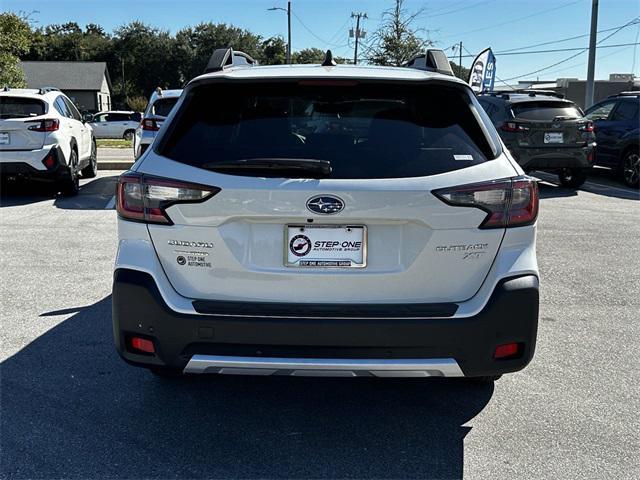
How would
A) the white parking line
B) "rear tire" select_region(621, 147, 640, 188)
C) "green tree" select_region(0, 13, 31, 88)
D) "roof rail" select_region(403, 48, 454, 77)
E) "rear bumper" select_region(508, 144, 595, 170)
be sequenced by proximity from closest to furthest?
"roof rail" select_region(403, 48, 454, 77)
the white parking line
"rear bumper" select_region(508, 144, 595, 170)
"rear tire" select_region(621, 147, 640, 188)
"green tree" select_region(0, 13, 31, 88)

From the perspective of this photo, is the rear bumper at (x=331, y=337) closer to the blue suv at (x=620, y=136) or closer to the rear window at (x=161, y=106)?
the rear window at (x=161, y=106)

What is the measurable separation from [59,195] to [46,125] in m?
1.34

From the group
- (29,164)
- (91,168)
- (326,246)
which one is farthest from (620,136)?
(326,246)

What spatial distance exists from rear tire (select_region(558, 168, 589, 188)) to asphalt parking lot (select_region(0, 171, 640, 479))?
812cm

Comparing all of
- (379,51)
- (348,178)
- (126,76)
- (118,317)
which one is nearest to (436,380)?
(348,178)

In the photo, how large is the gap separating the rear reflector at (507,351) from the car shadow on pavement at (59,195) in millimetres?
8322

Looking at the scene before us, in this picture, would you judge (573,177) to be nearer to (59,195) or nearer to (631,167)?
(631,167)

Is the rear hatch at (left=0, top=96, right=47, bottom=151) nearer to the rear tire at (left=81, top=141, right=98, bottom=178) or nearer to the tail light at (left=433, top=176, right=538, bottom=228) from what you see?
the rear tire at (left=81, top=141, right=98, bottom=178)

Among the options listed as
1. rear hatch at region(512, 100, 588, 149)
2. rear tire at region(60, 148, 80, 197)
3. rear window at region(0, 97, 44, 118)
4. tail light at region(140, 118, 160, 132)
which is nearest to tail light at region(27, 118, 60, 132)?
rear window at region(0, 97, 44, 118)

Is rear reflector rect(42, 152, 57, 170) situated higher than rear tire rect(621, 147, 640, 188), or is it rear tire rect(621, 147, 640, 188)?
rear reflector rect(42, 152, 57, 170)

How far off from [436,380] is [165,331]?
1835mm

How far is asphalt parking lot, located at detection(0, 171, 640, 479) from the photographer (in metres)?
3.08

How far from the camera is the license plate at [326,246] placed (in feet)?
9.54

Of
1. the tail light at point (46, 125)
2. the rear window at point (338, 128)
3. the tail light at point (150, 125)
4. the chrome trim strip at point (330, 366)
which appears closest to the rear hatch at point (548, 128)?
the tail light at point (150, 125)
